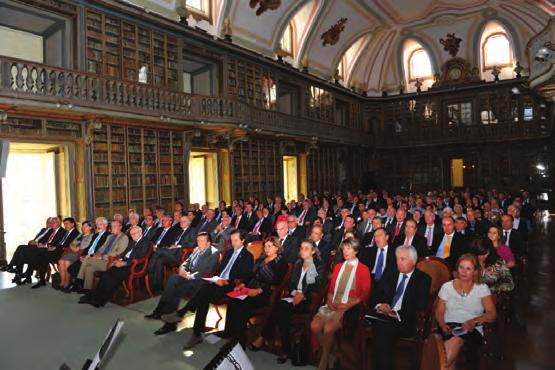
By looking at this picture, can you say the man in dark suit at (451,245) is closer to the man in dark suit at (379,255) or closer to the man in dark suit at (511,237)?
the man in dark suit at (511,237)

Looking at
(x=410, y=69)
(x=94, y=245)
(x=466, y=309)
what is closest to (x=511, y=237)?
(x=466, y=309)

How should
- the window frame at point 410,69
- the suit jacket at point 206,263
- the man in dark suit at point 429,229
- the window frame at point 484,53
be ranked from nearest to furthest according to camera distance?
the suit jacket at point 206,263, the man in dark suit at point 429,229, the window frame at point 484,53, the window frame at point 410,69

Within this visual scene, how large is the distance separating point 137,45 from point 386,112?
18.6m

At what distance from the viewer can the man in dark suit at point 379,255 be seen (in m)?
5.44

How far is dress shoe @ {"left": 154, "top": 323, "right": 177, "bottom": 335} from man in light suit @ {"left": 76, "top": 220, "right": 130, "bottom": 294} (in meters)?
2.36

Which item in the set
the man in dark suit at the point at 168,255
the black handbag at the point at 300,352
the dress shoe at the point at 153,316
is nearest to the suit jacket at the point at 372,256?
the black handbag at the point at 300,352

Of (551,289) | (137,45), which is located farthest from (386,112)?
(551,289)

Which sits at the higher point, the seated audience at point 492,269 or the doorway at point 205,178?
the doorway at point 205,178

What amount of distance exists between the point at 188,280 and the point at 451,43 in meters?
23.9

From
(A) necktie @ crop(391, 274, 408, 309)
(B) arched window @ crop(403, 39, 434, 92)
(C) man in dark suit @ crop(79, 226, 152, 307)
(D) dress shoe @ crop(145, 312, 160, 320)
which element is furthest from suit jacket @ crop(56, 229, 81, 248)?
(B) arched window @ crop(403, 39, 434, 92)

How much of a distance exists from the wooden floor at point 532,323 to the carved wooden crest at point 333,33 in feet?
50.6

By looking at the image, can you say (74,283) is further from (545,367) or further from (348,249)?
(545,367)

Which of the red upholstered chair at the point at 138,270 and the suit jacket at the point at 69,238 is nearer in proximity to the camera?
the red upholstered chair at the point at 138,270

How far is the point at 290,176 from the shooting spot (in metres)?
20.6
